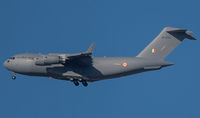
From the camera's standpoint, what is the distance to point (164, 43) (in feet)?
75.0

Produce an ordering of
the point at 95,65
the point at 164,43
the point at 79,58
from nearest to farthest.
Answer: the point at 79,58
the point at 95,65
the point at 164,43

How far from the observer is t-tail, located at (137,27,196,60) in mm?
22516

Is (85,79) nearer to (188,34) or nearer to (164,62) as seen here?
(164,62)

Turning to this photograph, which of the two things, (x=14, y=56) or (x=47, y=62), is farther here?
(x=14, y=56)

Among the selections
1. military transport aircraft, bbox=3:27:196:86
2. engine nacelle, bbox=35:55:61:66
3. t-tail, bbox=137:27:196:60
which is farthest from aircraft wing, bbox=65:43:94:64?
t-tail, bbox=137:27:196:60

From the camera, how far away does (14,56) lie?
23.1 meters

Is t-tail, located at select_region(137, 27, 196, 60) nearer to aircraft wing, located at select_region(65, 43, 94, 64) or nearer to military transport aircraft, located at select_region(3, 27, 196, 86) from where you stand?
military transport aircraft, located at select_region(3, 27, 196, 86)

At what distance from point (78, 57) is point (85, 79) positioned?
1.62 m

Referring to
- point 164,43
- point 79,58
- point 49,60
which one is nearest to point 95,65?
point 79,58

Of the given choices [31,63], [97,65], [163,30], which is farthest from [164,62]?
[31,63]

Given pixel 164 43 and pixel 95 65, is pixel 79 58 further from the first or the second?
pixel 164 43

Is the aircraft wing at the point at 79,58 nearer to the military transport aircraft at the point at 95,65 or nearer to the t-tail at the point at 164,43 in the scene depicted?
the military transport aircraft at the point at 95,65

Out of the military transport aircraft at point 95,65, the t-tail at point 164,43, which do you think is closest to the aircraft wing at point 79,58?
the military transport aircraft at point 95,65

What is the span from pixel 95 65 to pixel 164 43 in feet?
14.3
